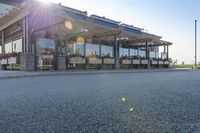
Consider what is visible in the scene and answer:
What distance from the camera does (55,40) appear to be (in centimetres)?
1731

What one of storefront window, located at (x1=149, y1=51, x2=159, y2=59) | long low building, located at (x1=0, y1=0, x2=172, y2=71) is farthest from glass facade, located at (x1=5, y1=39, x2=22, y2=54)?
storefront window, located at (x1=149, y1=51, x2=159, y2=59)

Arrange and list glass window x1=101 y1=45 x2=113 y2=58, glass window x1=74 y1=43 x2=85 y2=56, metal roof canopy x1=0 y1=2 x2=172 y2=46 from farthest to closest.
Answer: glass window x1=101 y1=45 x2=113 y2=58 → glass window x1=74 y1=43 x2=85 y2=56 → metal roof canopy x1=0 y1=2 x2=172 y2=46

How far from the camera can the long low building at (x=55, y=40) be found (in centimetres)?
1526

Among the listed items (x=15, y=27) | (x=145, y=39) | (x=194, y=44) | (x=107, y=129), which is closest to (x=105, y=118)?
(x=107, y=129)

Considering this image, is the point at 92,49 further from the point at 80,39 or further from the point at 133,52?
the point at 133,52

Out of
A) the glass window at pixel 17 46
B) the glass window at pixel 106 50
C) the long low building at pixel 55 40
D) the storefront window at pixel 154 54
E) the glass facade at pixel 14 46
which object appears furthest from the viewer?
the storefront window at pixel 154 54

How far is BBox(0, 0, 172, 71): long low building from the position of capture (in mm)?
15258

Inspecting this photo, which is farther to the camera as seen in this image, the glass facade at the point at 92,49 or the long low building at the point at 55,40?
the glass facade at the point at 92,49

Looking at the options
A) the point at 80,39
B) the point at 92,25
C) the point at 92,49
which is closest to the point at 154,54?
the point at 92,49

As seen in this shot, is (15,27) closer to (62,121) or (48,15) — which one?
(48,15)

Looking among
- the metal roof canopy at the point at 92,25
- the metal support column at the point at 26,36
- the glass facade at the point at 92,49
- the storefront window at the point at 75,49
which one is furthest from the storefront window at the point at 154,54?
the metal support column at the point at 26,36

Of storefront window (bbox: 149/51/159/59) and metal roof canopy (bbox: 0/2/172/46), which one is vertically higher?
metal roof canopy (bbox: 0/2/172/46)

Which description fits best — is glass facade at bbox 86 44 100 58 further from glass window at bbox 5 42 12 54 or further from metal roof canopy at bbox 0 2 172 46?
glass window at bbox 5 42 12 54

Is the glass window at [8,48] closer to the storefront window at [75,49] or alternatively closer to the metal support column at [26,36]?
the metal support column at [26,36]
